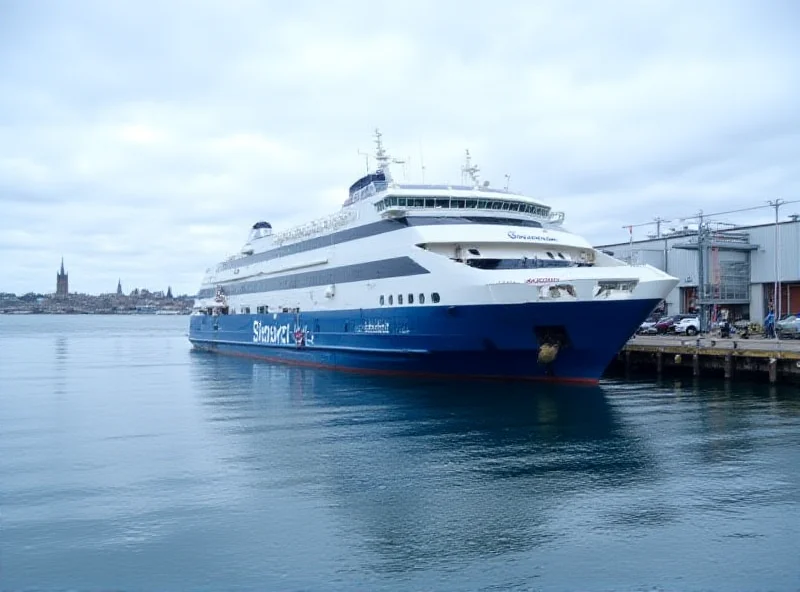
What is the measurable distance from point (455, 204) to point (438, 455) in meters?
13.0

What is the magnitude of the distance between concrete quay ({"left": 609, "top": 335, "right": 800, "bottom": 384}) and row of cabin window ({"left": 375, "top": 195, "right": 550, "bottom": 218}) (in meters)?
7.57

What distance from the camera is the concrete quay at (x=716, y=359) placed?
2270 cm

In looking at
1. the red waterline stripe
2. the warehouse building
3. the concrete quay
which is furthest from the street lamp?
the red waterline stripe

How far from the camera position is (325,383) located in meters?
24.8

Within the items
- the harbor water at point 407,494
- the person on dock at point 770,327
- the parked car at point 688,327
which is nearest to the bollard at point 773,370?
the harbor water at point 407,494

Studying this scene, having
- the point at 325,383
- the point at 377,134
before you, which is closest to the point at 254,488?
the point at 325,383

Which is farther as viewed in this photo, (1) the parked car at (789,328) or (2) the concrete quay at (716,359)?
(1) the parked car at (789,328)

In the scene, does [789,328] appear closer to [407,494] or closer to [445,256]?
[445,256]

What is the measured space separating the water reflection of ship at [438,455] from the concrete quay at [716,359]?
6.16 meters

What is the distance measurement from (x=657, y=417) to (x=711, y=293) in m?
22.8

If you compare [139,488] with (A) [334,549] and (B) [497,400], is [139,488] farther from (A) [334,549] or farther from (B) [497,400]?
(B) [497,400]

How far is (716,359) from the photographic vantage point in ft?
83.1

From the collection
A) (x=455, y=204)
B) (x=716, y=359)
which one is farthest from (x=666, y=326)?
(x=455, y=204)

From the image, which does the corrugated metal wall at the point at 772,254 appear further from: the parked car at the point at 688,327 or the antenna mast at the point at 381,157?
the antenna mast at the point at 381,157
